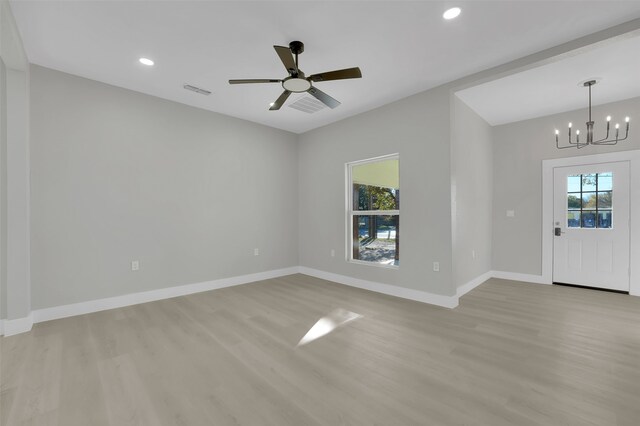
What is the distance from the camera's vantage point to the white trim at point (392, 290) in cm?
356

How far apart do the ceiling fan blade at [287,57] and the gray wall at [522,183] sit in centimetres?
448

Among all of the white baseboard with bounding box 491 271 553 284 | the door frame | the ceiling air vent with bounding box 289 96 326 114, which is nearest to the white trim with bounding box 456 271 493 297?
the white baseboard with bounding box 491 271 553 284

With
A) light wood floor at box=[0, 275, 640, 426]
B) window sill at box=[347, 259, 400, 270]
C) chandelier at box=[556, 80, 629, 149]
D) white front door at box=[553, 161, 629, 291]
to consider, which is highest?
chandelier at box=[556, 80, 629, 149]

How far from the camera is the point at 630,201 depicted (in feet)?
13.2

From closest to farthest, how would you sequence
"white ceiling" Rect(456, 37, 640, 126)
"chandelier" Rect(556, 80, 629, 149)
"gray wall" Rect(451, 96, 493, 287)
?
1. "white ceiling" Rect(456, 37, 640, 126)
2. "chandelier" Rect(556, 80, 629, 149)
3. "gray wall" Rect(451, 96, 493, 287)

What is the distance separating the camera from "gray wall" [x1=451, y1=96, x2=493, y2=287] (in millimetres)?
3800

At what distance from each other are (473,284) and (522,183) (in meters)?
2.10

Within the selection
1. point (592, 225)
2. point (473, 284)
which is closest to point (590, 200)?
point (592, 225)

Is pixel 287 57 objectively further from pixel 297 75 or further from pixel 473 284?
pixel 473 284

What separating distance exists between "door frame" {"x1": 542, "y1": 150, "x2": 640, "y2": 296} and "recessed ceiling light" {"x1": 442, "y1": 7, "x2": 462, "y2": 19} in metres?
3.71

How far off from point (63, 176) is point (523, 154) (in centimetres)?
687

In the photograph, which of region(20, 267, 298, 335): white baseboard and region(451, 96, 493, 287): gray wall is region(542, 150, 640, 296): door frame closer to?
region(451, 96, 493, 287): gray wall

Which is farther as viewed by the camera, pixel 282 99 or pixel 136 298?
pixel 136 298

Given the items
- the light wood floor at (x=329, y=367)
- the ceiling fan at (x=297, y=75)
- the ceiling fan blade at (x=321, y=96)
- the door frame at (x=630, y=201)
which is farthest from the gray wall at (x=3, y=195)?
the door frame at (x=630, y=201)
